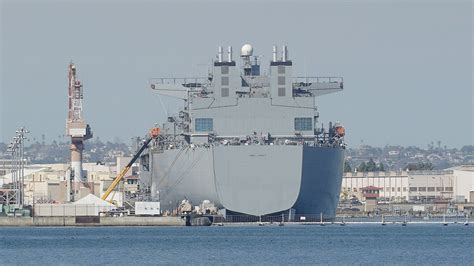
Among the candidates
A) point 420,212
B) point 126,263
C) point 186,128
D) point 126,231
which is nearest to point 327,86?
point 186,128

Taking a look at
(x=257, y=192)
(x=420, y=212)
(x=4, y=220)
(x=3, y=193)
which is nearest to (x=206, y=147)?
(x=257, y=192)

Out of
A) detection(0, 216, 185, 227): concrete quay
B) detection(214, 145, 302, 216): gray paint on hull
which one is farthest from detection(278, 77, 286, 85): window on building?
detection(0, 216, 185, 227): concrete quay

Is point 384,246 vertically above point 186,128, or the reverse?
point 186,128

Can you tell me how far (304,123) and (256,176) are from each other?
20.5 feet

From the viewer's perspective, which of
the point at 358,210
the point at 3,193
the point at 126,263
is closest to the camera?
the point at 126,263

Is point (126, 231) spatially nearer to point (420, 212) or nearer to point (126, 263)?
point (126, 263)

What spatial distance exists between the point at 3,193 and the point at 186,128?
24.0 metres

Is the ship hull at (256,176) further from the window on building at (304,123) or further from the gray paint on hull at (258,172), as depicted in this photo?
the window on building at (304,123)

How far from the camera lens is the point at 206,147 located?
365ft

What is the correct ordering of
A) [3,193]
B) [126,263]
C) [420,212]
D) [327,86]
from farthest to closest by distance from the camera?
[420,212]
[3,193]
[327,86]
[126,263]

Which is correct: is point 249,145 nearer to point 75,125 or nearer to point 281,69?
point 281,69

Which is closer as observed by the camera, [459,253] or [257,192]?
[459,253]

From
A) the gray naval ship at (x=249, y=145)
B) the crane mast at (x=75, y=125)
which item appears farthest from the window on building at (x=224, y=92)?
the crane mast at (x=75, y=125)

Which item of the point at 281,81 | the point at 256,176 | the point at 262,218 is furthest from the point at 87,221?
the point at 281,81
